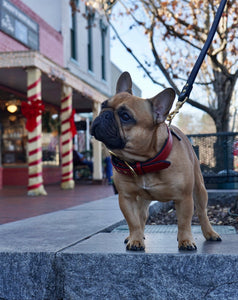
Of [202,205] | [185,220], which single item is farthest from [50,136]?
[185,220]

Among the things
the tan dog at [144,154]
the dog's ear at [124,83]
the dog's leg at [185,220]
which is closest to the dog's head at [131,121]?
the tan dog at [144,154]

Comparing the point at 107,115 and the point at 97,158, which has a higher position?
the point at 107,115

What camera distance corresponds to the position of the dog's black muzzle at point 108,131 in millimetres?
2154

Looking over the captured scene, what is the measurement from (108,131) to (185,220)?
769 millimetres

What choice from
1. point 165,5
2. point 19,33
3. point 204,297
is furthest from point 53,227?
point 19,33

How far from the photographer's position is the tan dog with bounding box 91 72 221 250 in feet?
7.21

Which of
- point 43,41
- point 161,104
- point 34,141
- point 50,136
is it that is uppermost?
point 43,41

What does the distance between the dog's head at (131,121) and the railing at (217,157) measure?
460 centimetres

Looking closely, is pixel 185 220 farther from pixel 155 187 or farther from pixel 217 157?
pixel 217 157

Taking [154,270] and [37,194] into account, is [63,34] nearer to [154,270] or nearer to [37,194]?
[37,194]

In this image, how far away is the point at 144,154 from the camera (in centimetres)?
231

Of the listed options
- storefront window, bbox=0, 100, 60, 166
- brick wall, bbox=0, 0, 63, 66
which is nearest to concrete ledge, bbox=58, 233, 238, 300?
brick wall, bbox=0, 0, 63, 66

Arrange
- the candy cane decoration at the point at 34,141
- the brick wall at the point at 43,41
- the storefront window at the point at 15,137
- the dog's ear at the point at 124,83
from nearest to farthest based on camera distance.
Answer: the dog's ear at the point at 124,83, the candy cane decoration at the point at 34,141, the brick wall at the point at 43,41, the storefront window at the point at 15,137

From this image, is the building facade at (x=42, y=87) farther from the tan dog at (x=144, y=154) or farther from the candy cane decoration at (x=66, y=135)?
the tan dog at (x=144, y=154)
